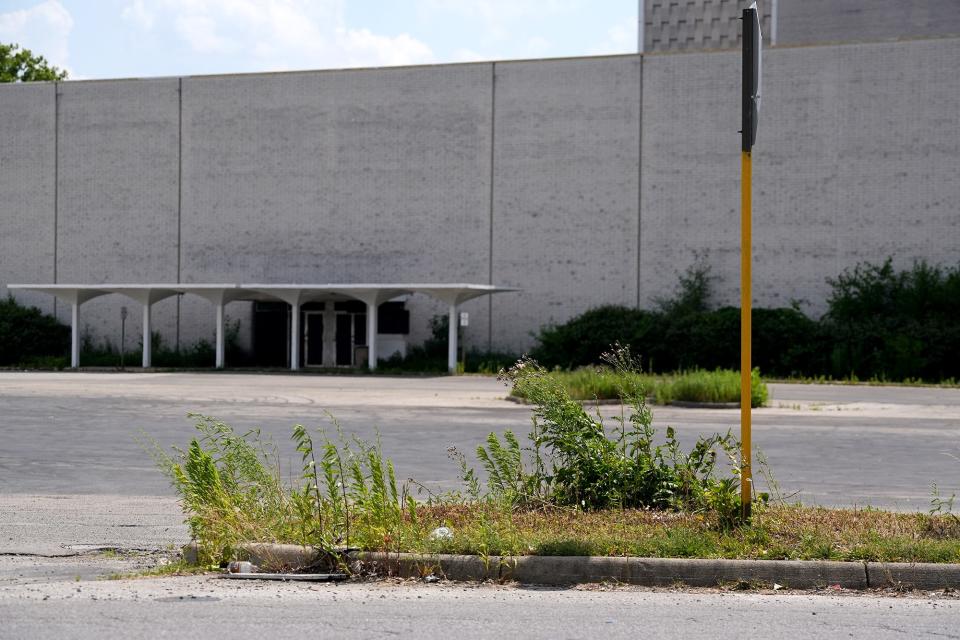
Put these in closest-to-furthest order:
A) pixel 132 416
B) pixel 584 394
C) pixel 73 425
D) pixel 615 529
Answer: pixel 615 529 < pixel 73 425 < pixel 132 416 < pixel 584 394

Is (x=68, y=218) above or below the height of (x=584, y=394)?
above

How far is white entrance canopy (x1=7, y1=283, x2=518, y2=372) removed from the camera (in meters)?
43.8

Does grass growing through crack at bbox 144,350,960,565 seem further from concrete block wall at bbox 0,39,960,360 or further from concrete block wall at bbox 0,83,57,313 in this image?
concrete block wall at bbox 0,83,57,313

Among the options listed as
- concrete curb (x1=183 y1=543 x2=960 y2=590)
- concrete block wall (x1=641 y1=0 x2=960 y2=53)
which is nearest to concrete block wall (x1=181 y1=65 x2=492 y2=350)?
concrete block wall (x1=641 y1=0 x2=960 y2=53)

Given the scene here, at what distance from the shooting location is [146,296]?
157ft

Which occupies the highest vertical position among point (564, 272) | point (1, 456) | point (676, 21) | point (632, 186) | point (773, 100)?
point (676, 21)

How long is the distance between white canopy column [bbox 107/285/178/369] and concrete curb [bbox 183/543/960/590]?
40739 millimetres

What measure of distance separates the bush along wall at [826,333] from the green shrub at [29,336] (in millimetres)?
21677

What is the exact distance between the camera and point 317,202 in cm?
4988

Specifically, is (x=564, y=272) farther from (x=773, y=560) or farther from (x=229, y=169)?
(x=773, y=560)

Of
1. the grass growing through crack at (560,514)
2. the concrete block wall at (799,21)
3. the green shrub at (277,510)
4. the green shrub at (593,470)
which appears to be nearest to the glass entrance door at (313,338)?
the concrete block wall at (799,21)

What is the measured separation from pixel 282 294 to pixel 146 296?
603cm

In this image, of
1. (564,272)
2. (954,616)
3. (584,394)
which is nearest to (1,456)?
(954,616)

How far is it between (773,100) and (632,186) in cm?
625
